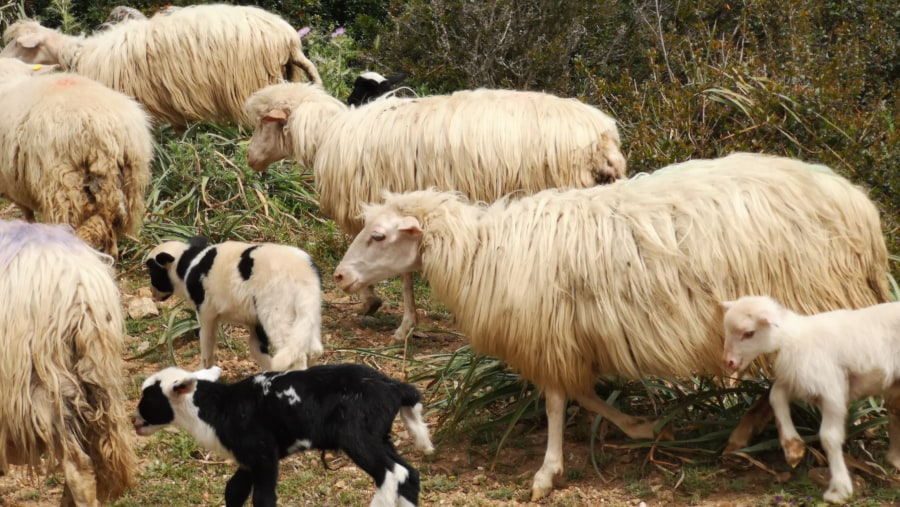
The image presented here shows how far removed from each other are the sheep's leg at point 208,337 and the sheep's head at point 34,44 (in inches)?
178

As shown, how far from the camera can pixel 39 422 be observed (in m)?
4.88

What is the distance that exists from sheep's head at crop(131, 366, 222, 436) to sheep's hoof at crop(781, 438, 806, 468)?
8.47ft

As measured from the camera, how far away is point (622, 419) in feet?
19.4

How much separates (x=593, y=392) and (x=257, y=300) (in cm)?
184

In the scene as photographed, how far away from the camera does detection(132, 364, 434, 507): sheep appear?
5.02 metres

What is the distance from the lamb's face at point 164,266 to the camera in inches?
272

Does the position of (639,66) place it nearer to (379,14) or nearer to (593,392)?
(379,14)

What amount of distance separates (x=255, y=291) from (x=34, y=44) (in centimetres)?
507

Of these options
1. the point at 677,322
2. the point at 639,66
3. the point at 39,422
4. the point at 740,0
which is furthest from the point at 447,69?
the point at 39,422

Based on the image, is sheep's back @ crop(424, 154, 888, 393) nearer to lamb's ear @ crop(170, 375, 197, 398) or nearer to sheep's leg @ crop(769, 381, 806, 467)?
sheep's leg @ crop(769, 381, 806, 467)

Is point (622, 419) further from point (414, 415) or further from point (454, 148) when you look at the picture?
point (454, 148)

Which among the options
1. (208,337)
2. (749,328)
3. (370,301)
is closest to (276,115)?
(370,301)

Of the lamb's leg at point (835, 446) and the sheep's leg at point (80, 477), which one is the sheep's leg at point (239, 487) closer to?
the sheep's leg at point (80, 477)

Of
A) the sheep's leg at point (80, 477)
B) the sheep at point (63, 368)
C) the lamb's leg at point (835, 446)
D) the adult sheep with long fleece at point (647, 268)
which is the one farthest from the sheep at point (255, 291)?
the lamb's leg at point (835, 446)
